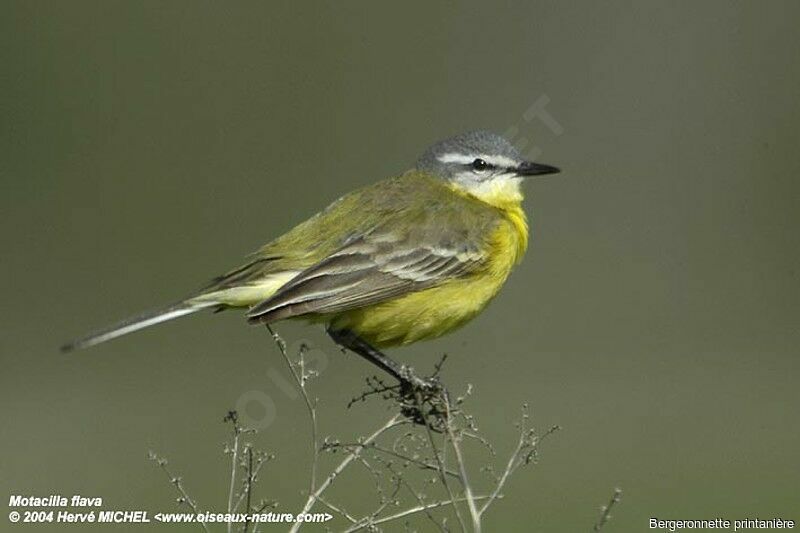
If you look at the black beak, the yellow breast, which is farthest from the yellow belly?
the black beak

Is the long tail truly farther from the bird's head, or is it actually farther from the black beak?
the black beak

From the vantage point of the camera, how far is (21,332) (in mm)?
18172

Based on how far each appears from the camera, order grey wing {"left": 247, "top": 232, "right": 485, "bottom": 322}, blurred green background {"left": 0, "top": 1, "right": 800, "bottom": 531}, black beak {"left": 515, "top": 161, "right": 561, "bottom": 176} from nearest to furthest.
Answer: grey wing {"left": 247, "top": 232, "right": 485, "bottom": 322} < black beak {"left": 515, "top": 161, "right": 561, "bottom": 176} < blurred green background {"left": 0, "top": 1, "right": 800, "bottom": 531}

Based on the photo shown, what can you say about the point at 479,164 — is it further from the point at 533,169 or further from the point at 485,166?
the point at 533,169

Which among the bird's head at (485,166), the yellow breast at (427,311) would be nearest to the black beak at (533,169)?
the bird's head at (485,166)

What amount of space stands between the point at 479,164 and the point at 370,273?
1.56m

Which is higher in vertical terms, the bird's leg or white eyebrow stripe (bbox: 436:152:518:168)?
white eyebrow stripe (bbox: 436:152:518:168)

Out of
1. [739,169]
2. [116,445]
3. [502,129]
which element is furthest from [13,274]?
[739,169]

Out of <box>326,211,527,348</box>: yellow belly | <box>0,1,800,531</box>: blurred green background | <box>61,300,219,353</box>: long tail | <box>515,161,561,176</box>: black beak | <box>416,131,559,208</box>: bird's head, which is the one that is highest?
<box>0,1,800,531</box>: blurred green background

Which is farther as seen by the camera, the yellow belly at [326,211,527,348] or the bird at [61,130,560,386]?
the yellow belly at [326,211,527,348]

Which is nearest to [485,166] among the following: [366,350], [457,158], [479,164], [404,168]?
[479,164]

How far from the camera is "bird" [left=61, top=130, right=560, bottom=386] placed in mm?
7816

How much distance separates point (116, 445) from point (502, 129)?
6909 millimetres

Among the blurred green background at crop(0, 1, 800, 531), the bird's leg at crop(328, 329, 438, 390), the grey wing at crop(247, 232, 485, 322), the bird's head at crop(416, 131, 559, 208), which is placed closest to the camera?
the grey wing at crop(247, 232, 485, 322)
